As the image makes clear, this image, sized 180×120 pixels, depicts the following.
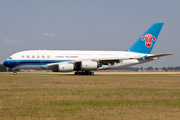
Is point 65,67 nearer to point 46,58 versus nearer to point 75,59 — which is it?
point 75,59

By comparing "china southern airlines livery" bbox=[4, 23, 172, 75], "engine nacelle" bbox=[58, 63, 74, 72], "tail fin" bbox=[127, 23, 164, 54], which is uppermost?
"tail fin" bbox=[127, 23, 164, 54]

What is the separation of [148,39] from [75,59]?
48.4 feet

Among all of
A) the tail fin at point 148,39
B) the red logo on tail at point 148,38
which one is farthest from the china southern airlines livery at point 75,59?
the red logo on tail at point 148,38

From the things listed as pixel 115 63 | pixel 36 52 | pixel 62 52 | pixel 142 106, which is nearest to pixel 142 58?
pixel 115 63

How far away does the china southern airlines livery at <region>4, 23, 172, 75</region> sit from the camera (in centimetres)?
3709

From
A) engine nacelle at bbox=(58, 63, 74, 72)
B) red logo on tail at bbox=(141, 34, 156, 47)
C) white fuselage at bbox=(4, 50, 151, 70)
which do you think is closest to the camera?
engine nacelle at bbox=(58, 63, 74, 72)

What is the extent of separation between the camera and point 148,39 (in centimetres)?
4322

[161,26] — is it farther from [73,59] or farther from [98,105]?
[98,105]

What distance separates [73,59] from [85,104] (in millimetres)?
29506

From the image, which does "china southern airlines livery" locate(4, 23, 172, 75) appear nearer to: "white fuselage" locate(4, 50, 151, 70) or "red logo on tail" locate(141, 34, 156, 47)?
"white fuselage" locate(4, 50, 151, 70)

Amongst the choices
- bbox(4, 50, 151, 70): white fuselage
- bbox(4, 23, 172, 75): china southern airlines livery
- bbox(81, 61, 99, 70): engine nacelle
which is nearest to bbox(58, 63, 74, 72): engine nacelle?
bbox(4, 23, 172, 75): china southern airlines livery

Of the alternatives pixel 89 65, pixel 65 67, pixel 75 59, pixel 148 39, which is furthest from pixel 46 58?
pixel 148 39

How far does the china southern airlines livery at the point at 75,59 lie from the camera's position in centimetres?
3709

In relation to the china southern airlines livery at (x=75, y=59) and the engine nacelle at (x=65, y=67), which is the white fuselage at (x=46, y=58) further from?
the engine nacelle at (x=65, y=67)
